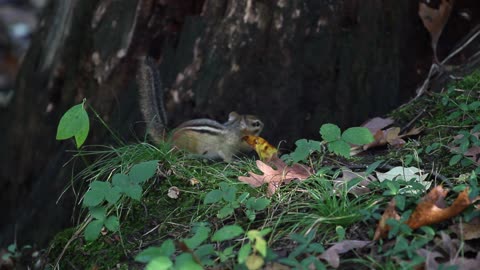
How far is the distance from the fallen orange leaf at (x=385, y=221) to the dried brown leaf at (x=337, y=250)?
5 cm

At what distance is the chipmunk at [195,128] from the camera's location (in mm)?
4359

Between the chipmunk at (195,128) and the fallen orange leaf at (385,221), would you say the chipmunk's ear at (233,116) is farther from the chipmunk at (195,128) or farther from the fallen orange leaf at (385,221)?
the fallen orange leaf at (385,221)

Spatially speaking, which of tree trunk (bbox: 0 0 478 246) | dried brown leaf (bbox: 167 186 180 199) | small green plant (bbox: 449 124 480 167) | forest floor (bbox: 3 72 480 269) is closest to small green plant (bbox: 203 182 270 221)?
forest floor (bbox: 3 72 480 269)

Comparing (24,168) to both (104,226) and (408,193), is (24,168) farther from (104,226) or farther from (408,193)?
(408,193)

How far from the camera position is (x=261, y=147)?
4.29 m

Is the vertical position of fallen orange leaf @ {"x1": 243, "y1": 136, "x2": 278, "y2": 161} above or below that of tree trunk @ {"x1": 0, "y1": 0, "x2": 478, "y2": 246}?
below

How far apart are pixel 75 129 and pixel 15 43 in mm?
7600

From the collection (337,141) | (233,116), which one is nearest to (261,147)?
(233,116)

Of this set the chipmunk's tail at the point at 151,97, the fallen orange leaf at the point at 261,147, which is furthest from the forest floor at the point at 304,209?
the chipmunk's tail at the point at 151,97

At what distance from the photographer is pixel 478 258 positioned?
9.20 feet

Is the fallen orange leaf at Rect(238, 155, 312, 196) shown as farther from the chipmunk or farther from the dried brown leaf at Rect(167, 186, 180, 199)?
the chipmunk

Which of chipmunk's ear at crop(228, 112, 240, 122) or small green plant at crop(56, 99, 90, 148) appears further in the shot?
chipmunk's ear at crop(228, 112, 240, 122)

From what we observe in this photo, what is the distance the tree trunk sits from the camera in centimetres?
467

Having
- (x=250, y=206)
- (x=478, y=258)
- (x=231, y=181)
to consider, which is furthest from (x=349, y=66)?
(x=478, y=258)
